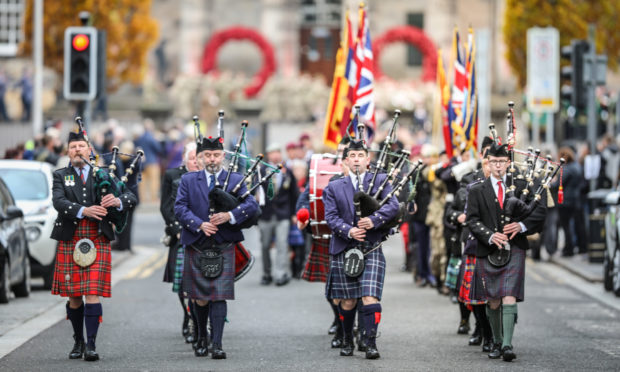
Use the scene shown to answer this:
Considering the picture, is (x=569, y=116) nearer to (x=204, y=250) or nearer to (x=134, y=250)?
(x=134, y=250)

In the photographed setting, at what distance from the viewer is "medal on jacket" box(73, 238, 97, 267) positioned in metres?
A: 11.9

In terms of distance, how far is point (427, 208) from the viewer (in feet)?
58.7

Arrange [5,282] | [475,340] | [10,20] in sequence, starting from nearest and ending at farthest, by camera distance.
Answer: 1. [475,340]
2. [5,282]
3. [10,20]

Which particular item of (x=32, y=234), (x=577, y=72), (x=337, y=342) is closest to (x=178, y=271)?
(x=337, y=342)

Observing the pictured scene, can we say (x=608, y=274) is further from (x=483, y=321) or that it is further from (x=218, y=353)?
(x=218, y=353)

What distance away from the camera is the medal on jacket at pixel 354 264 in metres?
11.9

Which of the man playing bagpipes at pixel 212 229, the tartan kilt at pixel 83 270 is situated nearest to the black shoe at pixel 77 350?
the tartan kilt at pixel 83 270

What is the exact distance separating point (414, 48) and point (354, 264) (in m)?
43.4

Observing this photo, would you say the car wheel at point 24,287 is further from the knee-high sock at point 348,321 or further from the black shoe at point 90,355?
the knee-high sock at point 348,321

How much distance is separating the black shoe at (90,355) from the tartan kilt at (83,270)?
1.50 feet

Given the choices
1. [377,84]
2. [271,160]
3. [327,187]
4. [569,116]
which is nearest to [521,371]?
[327,187]

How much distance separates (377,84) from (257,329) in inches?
1283

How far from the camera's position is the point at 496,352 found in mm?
12070

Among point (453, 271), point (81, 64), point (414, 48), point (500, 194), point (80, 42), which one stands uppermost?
point (414, 48)
